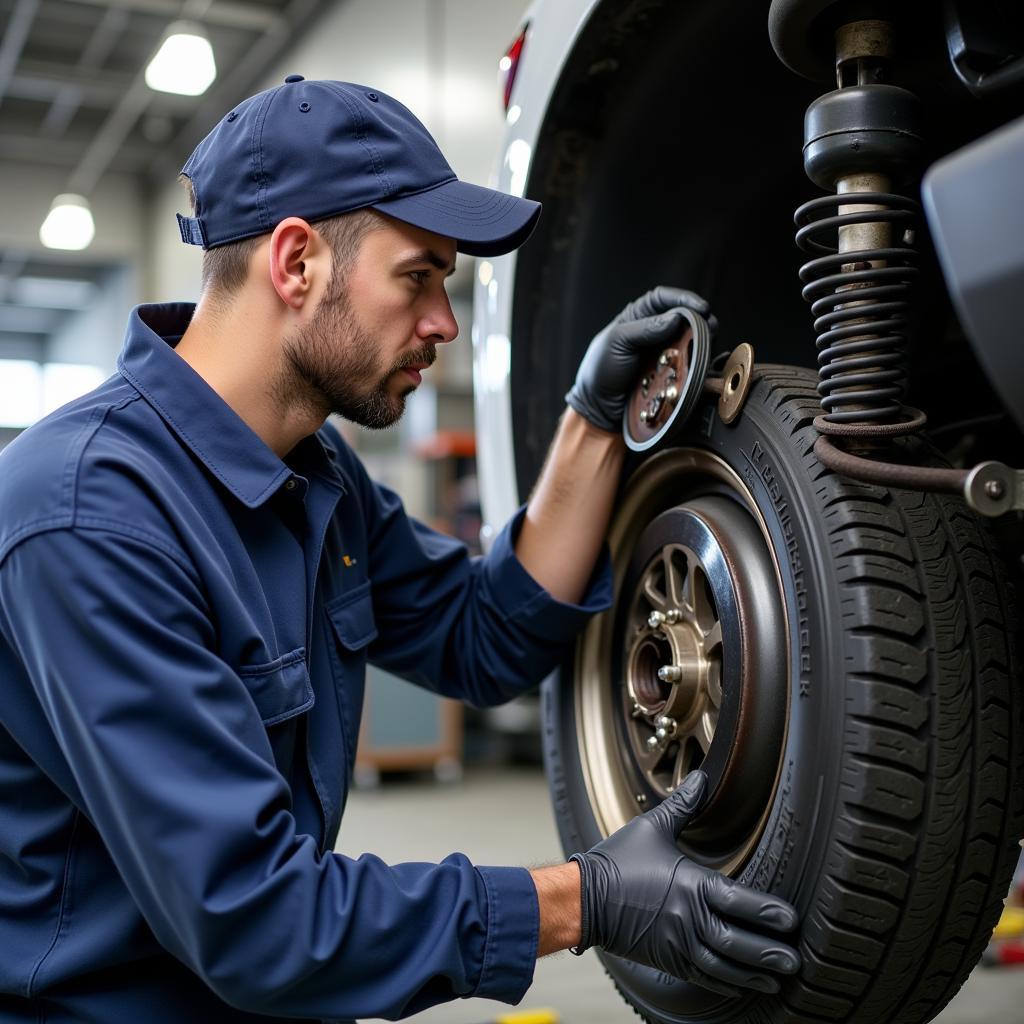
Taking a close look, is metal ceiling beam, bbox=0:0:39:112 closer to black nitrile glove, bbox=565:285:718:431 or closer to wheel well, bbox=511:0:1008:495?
wheel well, bbox=511:0:1008:495

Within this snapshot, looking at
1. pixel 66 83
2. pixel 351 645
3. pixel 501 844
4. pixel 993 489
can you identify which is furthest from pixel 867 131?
pixel 66 83

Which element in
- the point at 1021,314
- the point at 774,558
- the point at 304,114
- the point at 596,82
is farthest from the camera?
the point at 596,82

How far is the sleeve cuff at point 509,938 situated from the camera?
36.4 inches

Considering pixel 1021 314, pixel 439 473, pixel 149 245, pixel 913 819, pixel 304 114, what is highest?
pixel 149 245

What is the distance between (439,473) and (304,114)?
15.8 feet

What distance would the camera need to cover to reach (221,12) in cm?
751

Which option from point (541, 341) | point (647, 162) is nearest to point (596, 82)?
point (647, 162)

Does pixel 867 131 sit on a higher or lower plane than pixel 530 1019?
higher

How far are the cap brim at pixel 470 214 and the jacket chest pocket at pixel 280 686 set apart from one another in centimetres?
43

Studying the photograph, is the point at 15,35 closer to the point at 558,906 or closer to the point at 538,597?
the point at 538,597

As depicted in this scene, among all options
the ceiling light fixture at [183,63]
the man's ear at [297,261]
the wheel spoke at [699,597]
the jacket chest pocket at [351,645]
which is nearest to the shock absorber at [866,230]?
the wheel spoke at [699,597]

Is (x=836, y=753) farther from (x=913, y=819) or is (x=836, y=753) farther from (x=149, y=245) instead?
(x=149, y=245)

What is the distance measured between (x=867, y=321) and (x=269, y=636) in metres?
0.59

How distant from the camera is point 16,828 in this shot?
1.01 metres
